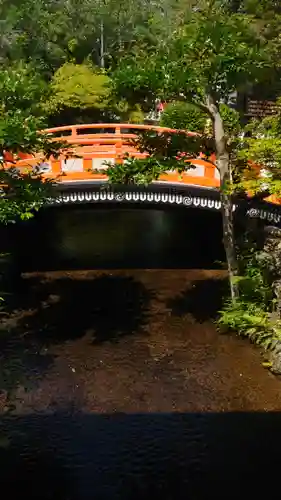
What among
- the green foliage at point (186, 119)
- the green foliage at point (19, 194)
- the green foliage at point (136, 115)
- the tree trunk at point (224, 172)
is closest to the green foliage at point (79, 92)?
the green foliage at point (136, 115)

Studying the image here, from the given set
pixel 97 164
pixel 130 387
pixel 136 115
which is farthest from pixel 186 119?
A: pixel 136 115

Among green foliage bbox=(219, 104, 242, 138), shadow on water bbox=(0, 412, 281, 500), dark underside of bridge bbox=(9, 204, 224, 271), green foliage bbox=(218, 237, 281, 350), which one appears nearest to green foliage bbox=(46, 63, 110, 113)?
dark underside of bridge bbox=(9, 204, 224, 271)

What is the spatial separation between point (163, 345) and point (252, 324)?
3573 millimetres

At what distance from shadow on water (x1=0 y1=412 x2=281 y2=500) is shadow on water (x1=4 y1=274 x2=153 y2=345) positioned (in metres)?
5.76

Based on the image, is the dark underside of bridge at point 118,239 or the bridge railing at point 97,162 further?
the dark underside of bridge at point 118,239

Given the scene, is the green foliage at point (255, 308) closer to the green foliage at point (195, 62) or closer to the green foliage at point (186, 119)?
the green foliage at point (186, 119)

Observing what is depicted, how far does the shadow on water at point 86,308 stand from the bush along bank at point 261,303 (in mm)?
4042

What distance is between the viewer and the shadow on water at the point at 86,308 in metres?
22.1

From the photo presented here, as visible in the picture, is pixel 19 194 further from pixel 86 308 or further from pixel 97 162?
pixel 97 162

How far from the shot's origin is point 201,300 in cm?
2495

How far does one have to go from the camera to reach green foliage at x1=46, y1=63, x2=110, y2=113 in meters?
37.2

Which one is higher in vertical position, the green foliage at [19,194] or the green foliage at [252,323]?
the green foliage at [19,194]

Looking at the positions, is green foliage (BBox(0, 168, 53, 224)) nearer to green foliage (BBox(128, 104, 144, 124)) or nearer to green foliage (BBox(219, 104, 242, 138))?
green foliage (BBox(219, 104, 242, 138))

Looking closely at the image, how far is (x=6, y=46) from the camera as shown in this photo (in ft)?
145
